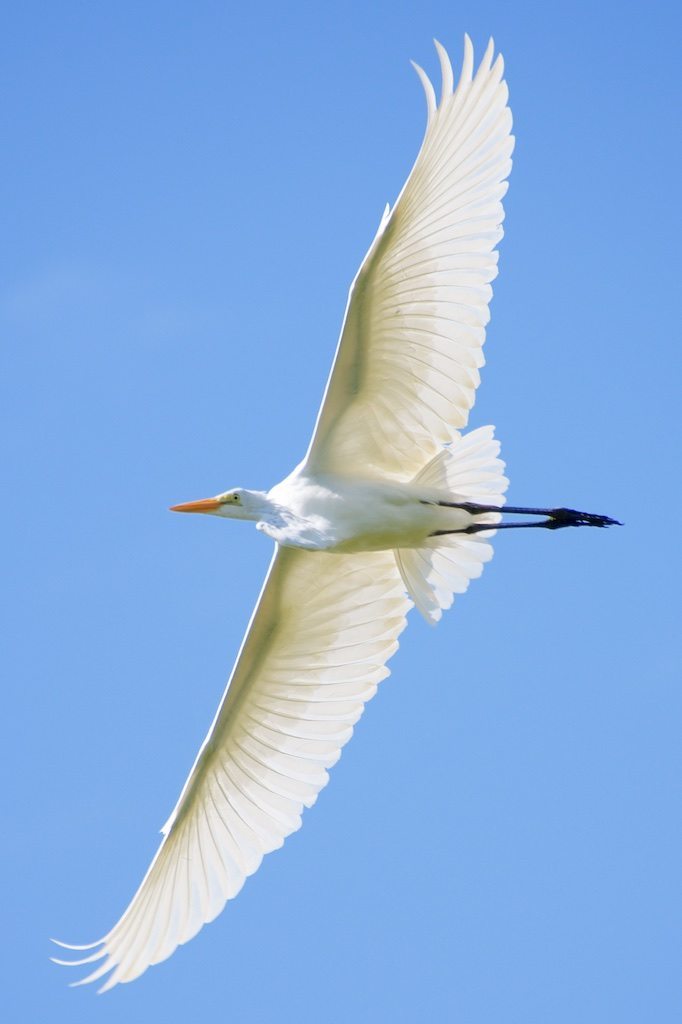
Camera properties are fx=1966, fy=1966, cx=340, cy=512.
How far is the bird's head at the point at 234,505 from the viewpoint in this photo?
12.0 metres

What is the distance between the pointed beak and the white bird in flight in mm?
33

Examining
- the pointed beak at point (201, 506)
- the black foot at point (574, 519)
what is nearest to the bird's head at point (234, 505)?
the pointed beak at point (201, 506)

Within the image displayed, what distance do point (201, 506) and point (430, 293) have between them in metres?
2.21

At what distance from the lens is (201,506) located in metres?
12.5

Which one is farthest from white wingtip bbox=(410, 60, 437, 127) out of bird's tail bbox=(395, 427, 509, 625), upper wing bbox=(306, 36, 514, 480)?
bird's tail bbox=(395, 427, 509, 625)

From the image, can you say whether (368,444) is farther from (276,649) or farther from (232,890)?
(232,890)

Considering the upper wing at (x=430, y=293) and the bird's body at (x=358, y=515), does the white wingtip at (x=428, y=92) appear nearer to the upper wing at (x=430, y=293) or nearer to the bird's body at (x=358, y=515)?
the upper wing at (x=430, y=293)

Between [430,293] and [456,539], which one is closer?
[430,293]

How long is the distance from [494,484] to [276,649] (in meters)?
1.85

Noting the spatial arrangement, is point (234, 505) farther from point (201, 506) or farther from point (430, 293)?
point (430, 293)

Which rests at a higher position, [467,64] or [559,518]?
[467,64]

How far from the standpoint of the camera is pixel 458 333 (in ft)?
37.3

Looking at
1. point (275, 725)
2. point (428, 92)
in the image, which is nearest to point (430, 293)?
point (428, 92)

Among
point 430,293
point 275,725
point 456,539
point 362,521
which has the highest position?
point 430,293
